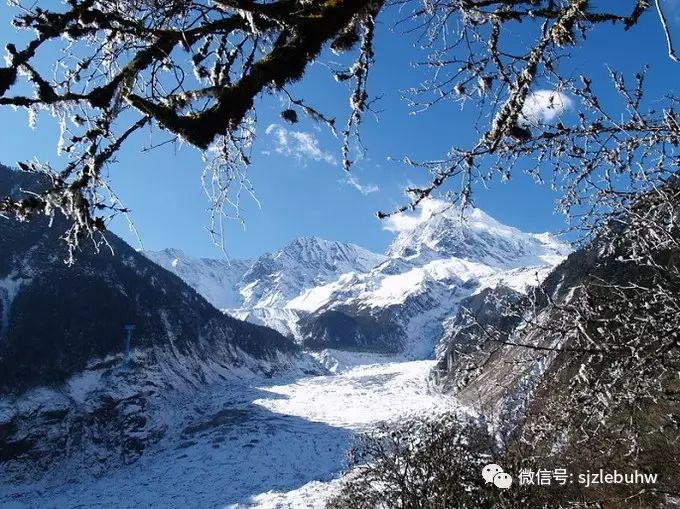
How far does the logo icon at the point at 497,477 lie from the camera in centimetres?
1113

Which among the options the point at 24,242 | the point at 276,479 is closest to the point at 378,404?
the point at 276,479

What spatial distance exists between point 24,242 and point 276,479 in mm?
64074

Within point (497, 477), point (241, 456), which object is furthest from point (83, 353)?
point (497, 477)

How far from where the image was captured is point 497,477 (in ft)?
37.1

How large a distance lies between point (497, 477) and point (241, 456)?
2260 inches

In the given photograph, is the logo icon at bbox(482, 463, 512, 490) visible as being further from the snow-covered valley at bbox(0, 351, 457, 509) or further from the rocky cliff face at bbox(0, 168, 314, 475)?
the rocky cliff face at bbox(0, 168, 314, 475)

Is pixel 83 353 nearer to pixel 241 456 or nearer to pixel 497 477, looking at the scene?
pixel 241 456

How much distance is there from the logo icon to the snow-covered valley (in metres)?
21.8

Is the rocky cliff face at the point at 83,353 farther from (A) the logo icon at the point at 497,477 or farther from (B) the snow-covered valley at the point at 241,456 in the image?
(A) the logo icon at the point at 497,477

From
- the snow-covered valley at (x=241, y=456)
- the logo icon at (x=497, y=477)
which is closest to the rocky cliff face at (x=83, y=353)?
the snow-covered valley at (x=241, y=456)

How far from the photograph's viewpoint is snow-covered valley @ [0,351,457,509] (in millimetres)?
50406

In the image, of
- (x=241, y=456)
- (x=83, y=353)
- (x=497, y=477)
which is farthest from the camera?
(x=83, y=353)

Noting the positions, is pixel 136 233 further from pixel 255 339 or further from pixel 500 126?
pixel 255 339

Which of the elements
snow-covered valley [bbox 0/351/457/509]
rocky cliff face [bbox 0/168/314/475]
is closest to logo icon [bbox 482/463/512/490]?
snow-covered valley [bbox 0/351/457/509]
